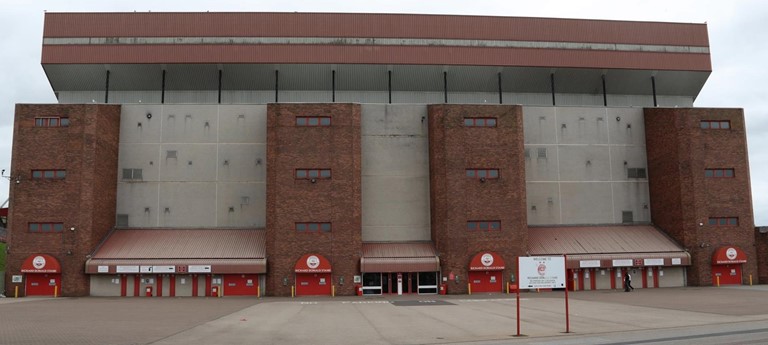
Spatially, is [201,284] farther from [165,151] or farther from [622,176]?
[622,176]

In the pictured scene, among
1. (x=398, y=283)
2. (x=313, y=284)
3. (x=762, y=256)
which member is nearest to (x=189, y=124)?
(x=313, y=284)

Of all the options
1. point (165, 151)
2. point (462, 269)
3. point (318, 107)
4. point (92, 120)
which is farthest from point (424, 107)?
point (92, 120)

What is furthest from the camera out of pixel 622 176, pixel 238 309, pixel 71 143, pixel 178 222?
pixel 622 176

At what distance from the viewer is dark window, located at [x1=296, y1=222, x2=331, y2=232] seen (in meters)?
39.6

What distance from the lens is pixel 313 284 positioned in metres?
39.5

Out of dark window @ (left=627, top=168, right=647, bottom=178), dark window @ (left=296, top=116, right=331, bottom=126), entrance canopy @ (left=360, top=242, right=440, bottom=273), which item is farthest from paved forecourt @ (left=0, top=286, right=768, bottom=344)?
dark window @ (left=627, top=168, right=647, bottom=178)

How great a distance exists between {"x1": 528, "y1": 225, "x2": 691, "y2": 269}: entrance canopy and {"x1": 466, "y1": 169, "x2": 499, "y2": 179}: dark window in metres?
5.59

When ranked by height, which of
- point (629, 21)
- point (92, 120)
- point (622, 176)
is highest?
point (629, 21)

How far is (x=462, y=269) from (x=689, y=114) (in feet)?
66.6

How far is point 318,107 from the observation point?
4097 cm

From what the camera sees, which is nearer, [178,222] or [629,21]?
[178,222]

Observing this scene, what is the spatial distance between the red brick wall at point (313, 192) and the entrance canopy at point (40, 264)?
13.5 meters

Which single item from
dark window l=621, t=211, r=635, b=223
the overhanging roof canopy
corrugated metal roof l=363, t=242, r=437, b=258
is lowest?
corrugated metal roof l=363, t=242, r=437, b=258

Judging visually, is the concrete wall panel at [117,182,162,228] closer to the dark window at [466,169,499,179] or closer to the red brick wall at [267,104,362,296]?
the red brick wall at [267,104,362,296]
